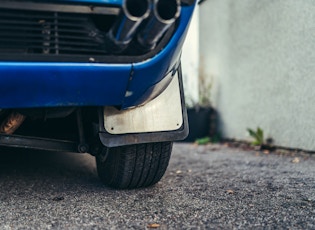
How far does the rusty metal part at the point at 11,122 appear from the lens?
1.95m

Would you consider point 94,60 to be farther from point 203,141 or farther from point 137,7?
point 203,141

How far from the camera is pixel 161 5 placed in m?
1.48

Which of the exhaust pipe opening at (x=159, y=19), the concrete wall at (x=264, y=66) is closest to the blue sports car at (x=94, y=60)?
the exhaust pipe opening at (x=159, y=19)

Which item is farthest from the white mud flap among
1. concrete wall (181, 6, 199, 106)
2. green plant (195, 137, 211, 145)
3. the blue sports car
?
concrete wall (181, 6, 199, 106)

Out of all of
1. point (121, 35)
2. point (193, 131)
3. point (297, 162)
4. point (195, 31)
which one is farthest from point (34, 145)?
point (195, 31)

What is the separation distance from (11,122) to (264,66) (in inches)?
106

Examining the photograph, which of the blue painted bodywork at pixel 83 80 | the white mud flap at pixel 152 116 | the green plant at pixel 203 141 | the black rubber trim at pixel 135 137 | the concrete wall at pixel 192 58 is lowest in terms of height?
the green plant at pixel 203 141

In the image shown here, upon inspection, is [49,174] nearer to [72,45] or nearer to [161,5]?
[72,45]

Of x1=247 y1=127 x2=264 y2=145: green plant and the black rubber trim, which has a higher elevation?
the black rubber trim

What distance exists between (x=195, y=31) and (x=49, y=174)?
3584 mm

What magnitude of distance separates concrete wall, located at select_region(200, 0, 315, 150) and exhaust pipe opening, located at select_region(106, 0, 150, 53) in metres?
2.07

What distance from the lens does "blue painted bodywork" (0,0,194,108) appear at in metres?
1.54

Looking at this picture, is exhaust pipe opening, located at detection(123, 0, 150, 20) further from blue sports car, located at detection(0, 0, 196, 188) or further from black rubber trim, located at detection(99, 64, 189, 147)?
black rubber trim, located at detection(99, 64, 189, 147)

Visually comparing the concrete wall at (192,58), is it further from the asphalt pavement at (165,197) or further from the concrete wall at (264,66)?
the asphalt pavement at (165,197)
